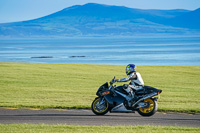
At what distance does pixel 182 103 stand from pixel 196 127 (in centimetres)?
586

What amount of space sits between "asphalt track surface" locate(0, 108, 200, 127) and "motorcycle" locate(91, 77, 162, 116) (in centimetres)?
22

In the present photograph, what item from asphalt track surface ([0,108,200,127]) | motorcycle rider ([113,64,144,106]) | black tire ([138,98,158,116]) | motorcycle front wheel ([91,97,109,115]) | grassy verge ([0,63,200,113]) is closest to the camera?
asphalt track surface ([0,108,200,127])

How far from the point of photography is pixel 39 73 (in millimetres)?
30734

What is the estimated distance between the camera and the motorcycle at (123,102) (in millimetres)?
11852

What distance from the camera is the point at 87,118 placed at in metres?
11.7

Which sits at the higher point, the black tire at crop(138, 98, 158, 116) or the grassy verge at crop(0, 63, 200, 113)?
the black tire at crop(138, 98, 158, 116)

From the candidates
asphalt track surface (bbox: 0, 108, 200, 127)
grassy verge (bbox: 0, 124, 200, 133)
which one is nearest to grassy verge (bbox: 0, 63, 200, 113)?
asphalt track surface (bbox: 0, 108, 200, 127)

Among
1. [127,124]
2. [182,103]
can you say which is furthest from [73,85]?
[127,124]

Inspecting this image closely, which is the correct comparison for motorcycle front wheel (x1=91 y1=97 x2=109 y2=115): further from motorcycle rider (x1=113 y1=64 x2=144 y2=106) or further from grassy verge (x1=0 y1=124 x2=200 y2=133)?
grassy verge (x1=0 y1=124 x2=200 y2=133)

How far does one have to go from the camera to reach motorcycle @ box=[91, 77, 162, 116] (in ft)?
38.9

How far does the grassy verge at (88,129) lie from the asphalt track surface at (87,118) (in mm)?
777

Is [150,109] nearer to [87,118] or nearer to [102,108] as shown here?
[102,108]

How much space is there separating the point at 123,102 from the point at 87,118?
138 cm

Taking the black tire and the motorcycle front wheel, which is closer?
the black tire
